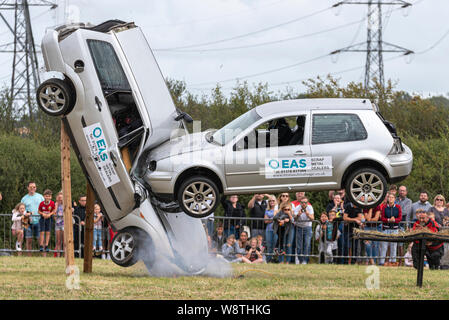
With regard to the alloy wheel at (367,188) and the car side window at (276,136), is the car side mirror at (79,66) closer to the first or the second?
the car side window at (276,136)

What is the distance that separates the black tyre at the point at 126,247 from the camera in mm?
13992

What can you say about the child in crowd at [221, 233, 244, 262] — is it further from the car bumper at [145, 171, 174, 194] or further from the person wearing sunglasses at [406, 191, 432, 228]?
the car bumper at [145, 171, 174, 194]

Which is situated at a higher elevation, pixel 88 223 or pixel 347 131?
pixel 347 131

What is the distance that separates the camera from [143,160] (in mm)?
13203

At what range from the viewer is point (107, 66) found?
13.2m

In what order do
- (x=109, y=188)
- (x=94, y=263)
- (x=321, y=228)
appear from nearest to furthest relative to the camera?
(x=109, y=188) → (x=94, y=263) → (x=321, y=228)

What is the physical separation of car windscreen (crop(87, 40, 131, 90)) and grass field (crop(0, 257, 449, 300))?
10.9 feet

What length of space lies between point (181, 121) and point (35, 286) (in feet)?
11.9

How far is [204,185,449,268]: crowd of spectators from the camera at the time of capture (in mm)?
19047

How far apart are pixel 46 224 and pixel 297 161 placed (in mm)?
10228

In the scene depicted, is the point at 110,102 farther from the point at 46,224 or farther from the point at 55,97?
the point at 46,224

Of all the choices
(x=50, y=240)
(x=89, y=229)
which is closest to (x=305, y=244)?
(x=89, y=229)
